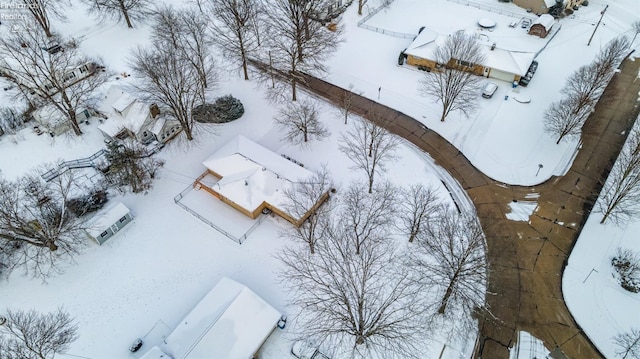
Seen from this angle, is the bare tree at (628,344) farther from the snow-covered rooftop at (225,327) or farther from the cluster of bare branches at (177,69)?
the cluster of bare branches at (177,69)

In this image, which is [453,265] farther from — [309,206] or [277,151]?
[277,151]

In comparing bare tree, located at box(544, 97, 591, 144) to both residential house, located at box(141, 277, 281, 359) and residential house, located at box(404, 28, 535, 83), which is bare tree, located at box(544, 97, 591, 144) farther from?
residential house, located at box(141, 277, 281, 359)

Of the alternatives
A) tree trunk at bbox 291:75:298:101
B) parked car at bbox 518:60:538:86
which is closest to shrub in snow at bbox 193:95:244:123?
tree trunk at bbox 291:75:298:101

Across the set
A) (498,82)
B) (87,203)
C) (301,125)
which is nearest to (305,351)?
(301,125)

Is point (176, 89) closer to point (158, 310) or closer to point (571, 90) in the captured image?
point (158, 310)

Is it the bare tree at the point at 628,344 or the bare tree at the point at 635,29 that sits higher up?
the bare tree at the point at 635,29

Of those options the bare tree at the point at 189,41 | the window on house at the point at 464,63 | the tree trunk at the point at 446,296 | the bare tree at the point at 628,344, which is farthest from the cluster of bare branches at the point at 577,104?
the bare tree at the point at 189,41
